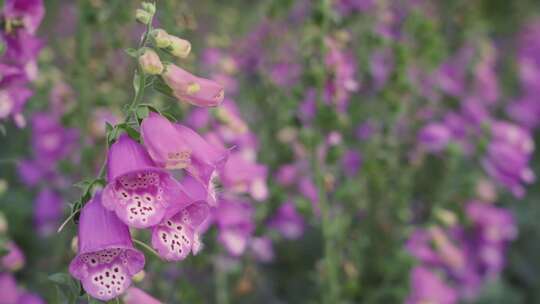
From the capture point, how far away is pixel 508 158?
8.18 feet

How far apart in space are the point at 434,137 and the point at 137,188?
5.14ft

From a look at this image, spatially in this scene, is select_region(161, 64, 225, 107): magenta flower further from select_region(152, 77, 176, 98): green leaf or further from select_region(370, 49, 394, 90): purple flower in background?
select_region(370, 49, 394, 90): purple flower in background

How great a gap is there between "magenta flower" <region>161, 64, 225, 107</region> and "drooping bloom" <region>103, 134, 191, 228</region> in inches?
4.3

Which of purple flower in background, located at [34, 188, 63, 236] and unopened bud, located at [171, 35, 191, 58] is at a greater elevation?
unopened bud, located at [171, 35, 191, 58]

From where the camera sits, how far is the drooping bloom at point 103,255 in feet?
3.32

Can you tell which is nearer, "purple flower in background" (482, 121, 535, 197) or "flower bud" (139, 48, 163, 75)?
"flower bud" (139, 48, 163, 75)

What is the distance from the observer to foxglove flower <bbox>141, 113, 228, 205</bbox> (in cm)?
102

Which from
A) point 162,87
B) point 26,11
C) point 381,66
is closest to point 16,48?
point 26,11

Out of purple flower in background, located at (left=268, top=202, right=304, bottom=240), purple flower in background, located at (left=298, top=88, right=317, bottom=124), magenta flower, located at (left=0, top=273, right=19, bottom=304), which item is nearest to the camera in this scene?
magenta flower, located at (left=0, top=273, right=19, bottom=304)

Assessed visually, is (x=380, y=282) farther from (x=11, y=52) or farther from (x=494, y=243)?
(x=11, y=52)

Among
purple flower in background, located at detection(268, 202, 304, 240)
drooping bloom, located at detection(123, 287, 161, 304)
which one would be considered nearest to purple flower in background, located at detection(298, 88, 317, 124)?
purple flower in background, located at detection(268, 202, 304, 240)

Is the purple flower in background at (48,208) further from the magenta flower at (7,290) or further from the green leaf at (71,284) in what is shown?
the green leaf at (71,284)

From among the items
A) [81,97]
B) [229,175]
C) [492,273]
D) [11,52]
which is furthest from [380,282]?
[11,52]

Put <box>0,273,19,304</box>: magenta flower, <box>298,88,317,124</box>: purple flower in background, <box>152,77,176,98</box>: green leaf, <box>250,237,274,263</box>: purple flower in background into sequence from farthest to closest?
<box>250,237,274,263</box>: purple flower in background, <box>298,88,317,124</box>: purple flower in background, <box>0,273,19,304</box>: magenta flower, <box>152,77,176,98</box>: green leaf
